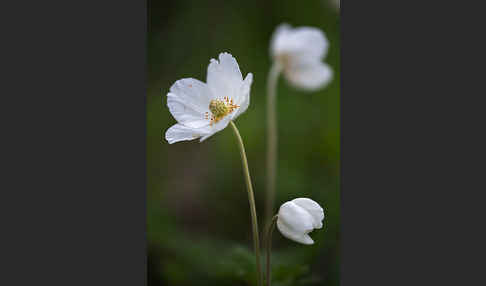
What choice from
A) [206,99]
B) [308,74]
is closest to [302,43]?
[308,74]

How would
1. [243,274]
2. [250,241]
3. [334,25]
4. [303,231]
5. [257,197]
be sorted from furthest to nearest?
[334,25] → [257,197] → [250,241] → [243,274] → [303,231]

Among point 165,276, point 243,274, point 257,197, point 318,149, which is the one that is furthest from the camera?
point 318,149

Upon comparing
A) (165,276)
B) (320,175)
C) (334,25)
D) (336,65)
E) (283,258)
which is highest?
(334,25)

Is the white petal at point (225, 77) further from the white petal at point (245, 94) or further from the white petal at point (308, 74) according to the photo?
the white petal at point (308, 74)

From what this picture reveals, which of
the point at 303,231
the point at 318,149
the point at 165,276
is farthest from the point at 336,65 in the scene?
the point at 303,231

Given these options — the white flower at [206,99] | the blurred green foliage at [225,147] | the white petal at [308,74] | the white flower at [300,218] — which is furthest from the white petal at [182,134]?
the white petal at [308,74]

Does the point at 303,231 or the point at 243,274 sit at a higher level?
the point at 303,231

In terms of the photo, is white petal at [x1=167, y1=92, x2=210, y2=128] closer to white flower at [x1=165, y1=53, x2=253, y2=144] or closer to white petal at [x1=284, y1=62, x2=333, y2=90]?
white flower at [x1=165, y1=53, x2=253, y2=144]

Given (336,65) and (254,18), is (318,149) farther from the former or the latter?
(254,18)
